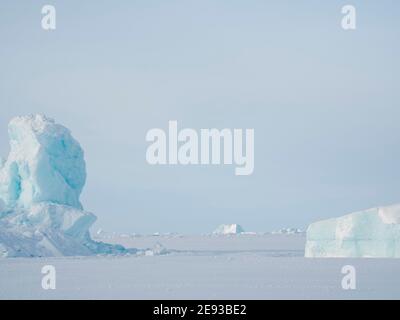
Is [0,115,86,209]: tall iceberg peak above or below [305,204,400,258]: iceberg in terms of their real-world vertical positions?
above

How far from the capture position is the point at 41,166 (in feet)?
105

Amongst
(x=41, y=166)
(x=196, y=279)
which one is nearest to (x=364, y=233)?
(x=196, y=279)

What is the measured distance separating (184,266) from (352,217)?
5818mm

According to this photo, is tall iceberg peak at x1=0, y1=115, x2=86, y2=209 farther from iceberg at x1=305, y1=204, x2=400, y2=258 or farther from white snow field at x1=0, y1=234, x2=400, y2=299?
iceberg at x1=305, y1=204, x2=400, y2=258

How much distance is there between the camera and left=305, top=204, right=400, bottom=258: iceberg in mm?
27625

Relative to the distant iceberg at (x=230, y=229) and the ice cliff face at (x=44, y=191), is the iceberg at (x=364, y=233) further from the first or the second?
the distant iceberg at (x=230, y=229)

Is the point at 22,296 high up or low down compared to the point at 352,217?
down

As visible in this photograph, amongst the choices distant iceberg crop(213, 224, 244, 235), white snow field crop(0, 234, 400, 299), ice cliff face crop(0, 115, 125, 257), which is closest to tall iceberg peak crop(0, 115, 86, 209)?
ice cliff face crop(0, 115, 125, 257)

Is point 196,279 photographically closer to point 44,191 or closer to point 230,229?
point 44,191

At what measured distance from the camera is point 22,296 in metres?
18.5

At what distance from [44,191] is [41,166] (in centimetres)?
96

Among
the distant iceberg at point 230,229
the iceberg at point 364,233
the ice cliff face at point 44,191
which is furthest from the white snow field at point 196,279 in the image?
the distant iceberg at point 230,229
